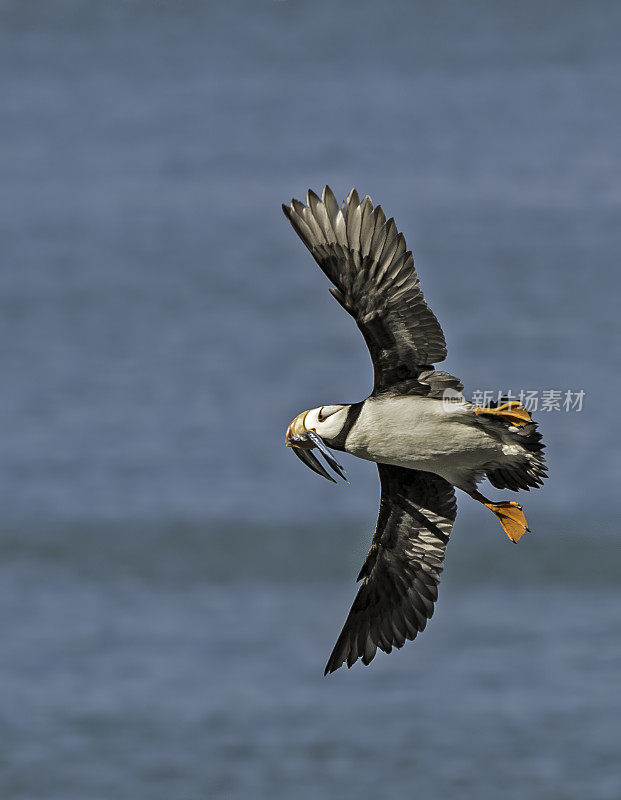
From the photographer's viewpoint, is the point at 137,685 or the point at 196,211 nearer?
the point at 137,685

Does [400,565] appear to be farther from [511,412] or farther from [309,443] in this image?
[511,412]

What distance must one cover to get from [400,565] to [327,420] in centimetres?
182

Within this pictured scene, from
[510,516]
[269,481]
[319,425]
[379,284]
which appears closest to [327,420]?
[319,425]

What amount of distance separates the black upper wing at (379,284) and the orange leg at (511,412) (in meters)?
0.24

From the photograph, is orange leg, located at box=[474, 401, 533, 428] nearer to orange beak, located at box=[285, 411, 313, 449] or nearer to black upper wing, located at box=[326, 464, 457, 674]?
orange beak, located at box=[285, 411, 313, 449]

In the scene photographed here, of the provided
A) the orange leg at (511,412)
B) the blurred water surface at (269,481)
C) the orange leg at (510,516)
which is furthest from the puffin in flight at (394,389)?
the blurred water surface at (269,481)

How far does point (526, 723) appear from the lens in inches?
1435

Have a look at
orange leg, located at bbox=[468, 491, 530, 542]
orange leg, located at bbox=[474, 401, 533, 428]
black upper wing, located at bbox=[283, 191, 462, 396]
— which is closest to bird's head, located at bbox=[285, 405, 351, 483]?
black upper wing, located at bbox=[283, 191, 462, 396]

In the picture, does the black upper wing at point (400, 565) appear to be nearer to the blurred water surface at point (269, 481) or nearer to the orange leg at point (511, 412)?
the orange leg at point (511, 412)

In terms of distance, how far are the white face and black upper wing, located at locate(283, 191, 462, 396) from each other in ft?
1.02

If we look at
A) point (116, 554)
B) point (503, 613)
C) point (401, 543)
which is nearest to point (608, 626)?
point (503, 613)

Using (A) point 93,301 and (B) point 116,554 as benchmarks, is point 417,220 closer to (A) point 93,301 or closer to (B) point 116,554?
(A) point 93,301

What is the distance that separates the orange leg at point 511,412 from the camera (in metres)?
9.73

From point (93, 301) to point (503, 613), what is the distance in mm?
18383
